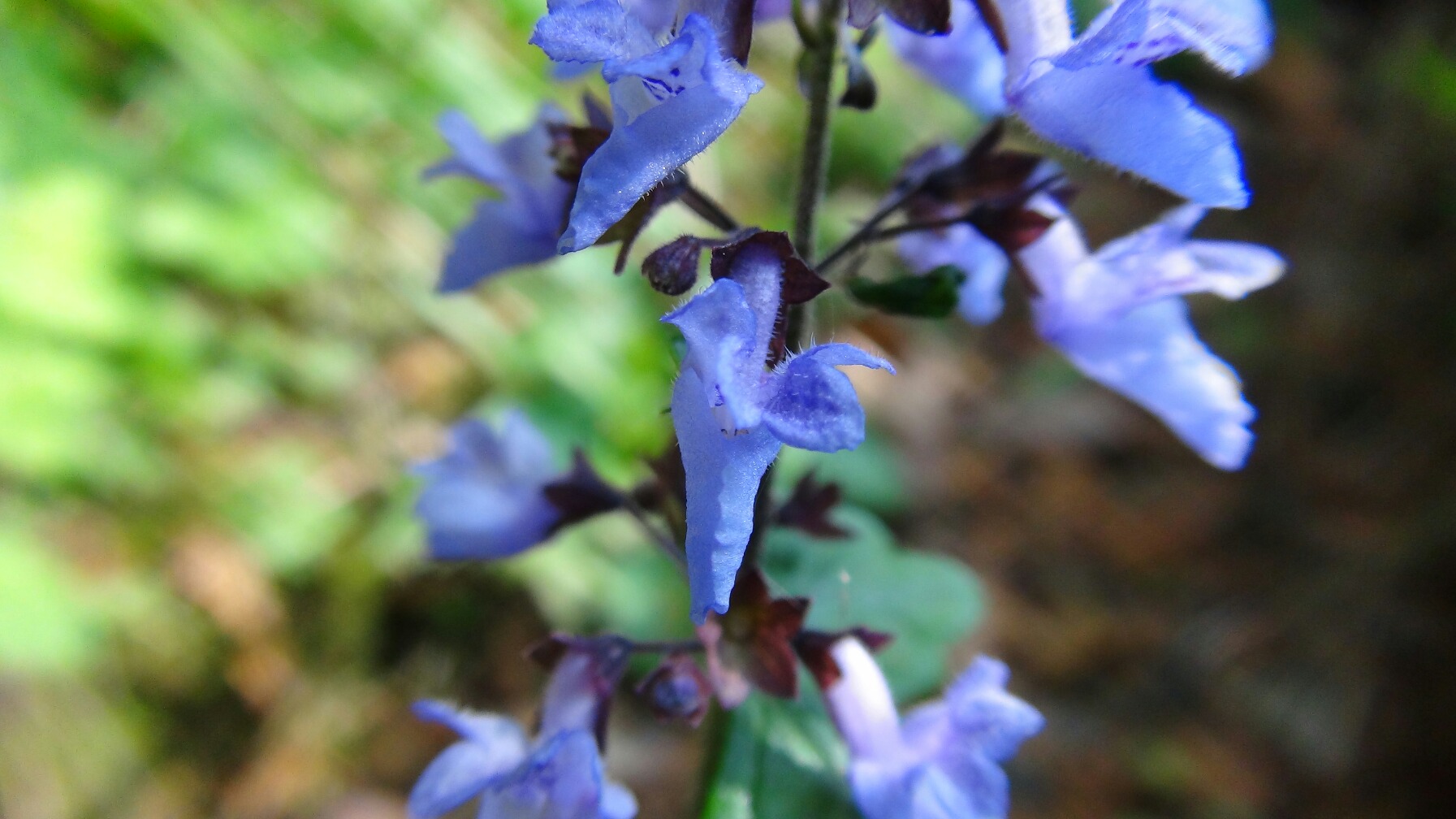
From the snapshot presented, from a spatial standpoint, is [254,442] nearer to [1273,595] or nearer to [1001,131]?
[1001,131]

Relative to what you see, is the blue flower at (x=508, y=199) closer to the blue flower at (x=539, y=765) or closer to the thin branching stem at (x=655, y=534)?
the thin branching stem at (x=655, y=534)

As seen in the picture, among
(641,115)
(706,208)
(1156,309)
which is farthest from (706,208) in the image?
(1156,309)

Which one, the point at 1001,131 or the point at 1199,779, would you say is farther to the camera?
the point at 1199,779

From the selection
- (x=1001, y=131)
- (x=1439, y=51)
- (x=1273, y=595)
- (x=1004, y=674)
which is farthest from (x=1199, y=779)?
(x=1439, y=51)

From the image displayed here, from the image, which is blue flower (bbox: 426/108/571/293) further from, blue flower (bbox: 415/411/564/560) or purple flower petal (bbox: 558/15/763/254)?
purple flower petal (bbox: 558/15/763/254)

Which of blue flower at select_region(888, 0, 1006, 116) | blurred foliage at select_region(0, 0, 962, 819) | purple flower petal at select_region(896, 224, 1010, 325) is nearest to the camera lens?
blue flower at select_region(888, 0, 1006, 116)

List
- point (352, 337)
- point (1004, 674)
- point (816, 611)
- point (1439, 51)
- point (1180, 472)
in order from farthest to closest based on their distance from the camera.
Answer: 1. point (1439, 51)
2. point (1180, 472)
3. point (352, 337)
4. point (816, 611)
5. point (1004, 674)

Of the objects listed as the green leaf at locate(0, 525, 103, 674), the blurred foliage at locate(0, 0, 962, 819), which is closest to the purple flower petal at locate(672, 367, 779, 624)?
the blurred foliage at locate(0, 0, 962, 819)
